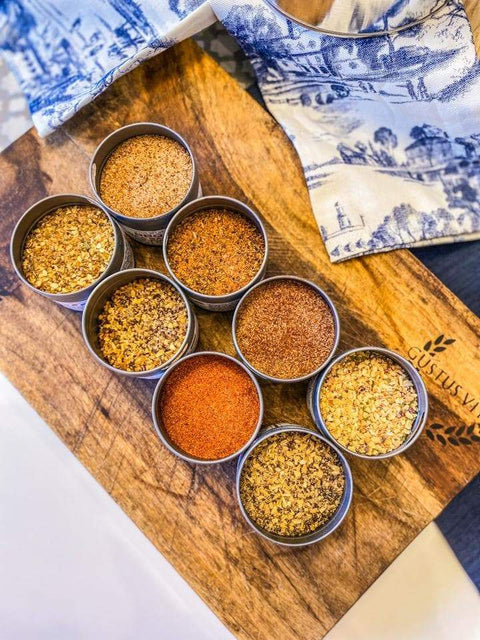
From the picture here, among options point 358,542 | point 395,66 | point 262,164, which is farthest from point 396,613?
point 395,66

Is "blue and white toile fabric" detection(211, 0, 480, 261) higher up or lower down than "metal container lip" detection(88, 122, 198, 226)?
lower down

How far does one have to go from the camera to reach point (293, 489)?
919mm

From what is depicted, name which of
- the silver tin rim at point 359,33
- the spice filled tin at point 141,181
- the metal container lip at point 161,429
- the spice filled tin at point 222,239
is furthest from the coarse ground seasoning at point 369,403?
the silver tin rim at point 359,33

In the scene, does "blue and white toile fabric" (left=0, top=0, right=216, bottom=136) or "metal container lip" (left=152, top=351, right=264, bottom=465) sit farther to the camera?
"blue and white toile fabric" (left=0, top=0, right=216, bottom=136)

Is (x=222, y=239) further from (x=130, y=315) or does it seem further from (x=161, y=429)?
(x=161, y=429)

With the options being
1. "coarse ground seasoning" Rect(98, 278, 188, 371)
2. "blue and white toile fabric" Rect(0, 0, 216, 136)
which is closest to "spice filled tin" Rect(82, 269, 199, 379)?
"coarse ground seasoning" Rect(98, 278, 188, 371)

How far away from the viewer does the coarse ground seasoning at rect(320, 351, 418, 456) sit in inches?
35.8

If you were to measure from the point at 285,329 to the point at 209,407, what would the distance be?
0.19 m

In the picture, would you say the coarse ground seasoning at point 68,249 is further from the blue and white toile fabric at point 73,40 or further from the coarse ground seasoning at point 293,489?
the coarse ground seasoning at point 293,489

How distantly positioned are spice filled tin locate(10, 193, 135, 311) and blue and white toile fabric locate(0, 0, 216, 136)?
0.16m

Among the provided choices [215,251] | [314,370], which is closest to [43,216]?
[215,251]

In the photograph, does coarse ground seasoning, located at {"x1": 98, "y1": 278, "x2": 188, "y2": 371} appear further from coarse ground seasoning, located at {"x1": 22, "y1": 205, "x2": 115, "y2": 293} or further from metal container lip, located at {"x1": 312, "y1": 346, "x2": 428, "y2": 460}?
metal container lip, located at {"x1": 312, "y1": 346, "x2": 428, "y2": 460}

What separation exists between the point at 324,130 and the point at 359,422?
0.57 metres

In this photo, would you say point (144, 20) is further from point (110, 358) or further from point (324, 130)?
point (110, 358)
